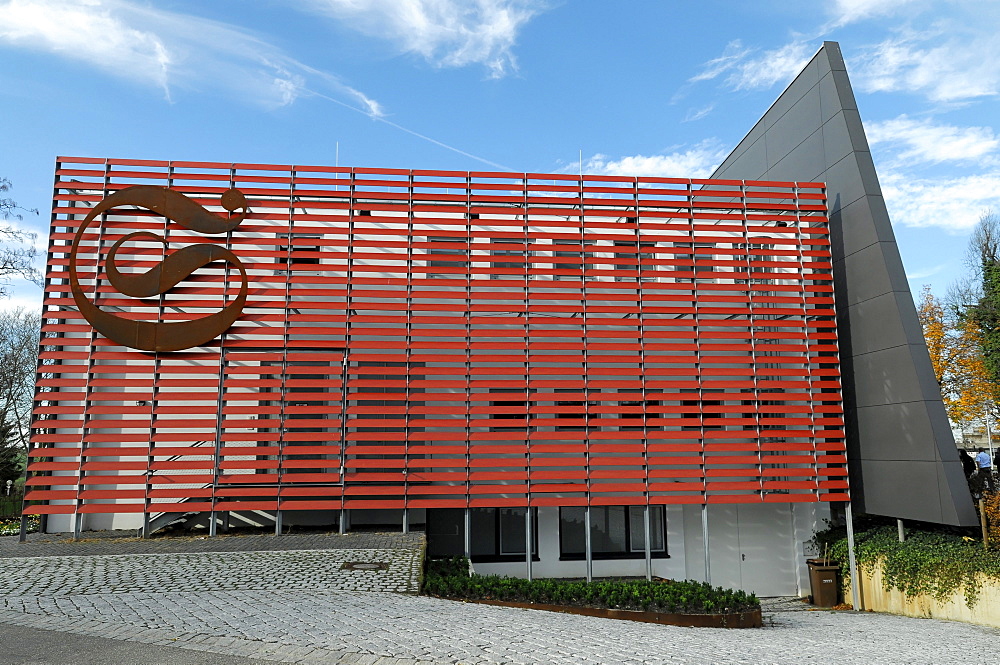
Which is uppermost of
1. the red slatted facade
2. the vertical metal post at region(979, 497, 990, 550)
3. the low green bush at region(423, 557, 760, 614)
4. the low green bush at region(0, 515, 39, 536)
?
Answer: the red slatted facade

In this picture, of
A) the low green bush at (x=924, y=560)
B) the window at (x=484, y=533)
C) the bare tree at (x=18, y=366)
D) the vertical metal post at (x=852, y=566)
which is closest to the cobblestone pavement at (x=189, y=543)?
the window at (x=484, y=533)

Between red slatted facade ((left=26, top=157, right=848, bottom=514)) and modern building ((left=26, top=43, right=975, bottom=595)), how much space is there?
6 centimetres

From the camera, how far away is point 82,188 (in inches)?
518

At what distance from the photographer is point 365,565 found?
1014cm

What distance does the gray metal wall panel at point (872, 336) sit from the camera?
12664mm

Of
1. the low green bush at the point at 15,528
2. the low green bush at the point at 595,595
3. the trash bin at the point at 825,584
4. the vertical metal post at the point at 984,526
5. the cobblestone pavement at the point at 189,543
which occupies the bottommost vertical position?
the trash bin at the point at 825,584

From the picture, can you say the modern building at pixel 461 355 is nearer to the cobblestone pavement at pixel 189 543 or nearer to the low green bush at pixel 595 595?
the cobblestone pavement at pixel 189 543

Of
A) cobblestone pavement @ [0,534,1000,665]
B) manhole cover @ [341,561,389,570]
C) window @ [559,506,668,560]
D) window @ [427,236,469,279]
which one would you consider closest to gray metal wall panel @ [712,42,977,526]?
cobblestone pavement @ [0,534,1000,665]

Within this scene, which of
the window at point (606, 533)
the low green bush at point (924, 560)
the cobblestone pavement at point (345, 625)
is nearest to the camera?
the cobblestone pavement at point (345, 625)

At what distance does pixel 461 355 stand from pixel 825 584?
8642 millimetres

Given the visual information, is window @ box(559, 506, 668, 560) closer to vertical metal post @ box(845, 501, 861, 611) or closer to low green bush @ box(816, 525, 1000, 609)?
vertical metal post @ box(845, 501, 861, 611)

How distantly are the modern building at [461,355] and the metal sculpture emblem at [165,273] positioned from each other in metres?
0.04

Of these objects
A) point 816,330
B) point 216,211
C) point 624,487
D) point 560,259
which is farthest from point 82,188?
point 816,330

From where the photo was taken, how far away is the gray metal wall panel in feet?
41.5
